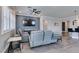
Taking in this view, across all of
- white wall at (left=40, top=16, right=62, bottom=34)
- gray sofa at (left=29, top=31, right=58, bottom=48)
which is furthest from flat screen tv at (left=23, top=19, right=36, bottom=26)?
gray sofa at (left=29, top=31, right=58, bottom=48)

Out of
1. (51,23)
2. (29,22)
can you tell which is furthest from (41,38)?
(51,23)

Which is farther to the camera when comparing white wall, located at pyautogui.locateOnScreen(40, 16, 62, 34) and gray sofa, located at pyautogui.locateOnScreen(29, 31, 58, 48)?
white wall, located at pyautogui.locateOnScreen(40, 16, 62, 34)

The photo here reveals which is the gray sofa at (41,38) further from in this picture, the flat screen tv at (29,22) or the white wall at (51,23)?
the white wall at (51,23)

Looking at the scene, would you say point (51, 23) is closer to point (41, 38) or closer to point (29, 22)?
point (29, 22)

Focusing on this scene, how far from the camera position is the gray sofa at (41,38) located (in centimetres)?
450

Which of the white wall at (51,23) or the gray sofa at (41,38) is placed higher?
the white wall at (51,23)

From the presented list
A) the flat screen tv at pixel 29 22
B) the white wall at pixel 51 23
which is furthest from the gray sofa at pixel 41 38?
the white wall at pixel 51 23

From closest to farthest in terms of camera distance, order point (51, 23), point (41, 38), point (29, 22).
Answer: point (41, 38) < point (29, 22) < point (51, 23)

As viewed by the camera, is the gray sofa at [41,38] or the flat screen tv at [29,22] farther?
the flat screen tv at [29,22]

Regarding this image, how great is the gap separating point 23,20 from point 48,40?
4.96 m

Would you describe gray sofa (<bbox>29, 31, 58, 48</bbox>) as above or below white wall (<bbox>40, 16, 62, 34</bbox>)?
below

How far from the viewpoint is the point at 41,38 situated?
4891 millimetres

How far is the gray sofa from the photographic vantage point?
177 inches

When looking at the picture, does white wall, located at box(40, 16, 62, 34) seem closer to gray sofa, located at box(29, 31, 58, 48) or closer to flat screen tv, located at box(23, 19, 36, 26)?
flat screen tv, located at box(23, 19, 36, 26)
